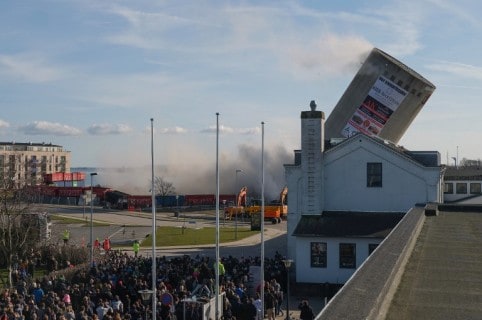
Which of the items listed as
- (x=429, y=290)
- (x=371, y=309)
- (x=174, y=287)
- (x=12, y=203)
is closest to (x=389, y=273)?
(x=429, y=290)

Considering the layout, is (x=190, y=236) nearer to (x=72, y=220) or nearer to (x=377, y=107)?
(x=377, y=107)

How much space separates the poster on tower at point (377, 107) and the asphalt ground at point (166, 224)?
399 inches

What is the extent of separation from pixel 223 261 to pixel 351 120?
1820cm

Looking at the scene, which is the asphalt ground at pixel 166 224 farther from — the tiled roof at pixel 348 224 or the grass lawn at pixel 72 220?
the tiled roof at pixel 348 224

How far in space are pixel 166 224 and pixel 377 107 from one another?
27.0 metres

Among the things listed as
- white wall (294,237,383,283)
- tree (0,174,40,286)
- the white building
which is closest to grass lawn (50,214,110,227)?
tree (0,174,40,286)

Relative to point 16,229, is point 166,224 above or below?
below

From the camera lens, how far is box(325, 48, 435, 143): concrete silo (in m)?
43.6

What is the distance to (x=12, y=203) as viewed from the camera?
40469 millimetres

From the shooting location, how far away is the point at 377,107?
4394 centimetres

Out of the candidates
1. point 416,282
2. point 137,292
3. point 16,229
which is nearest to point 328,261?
point 137,292

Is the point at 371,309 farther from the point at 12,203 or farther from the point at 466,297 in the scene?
the point at 12,203

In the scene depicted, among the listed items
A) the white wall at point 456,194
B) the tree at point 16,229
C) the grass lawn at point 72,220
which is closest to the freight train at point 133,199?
the grass lawn at point 72,220

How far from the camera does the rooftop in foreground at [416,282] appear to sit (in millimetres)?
7758
